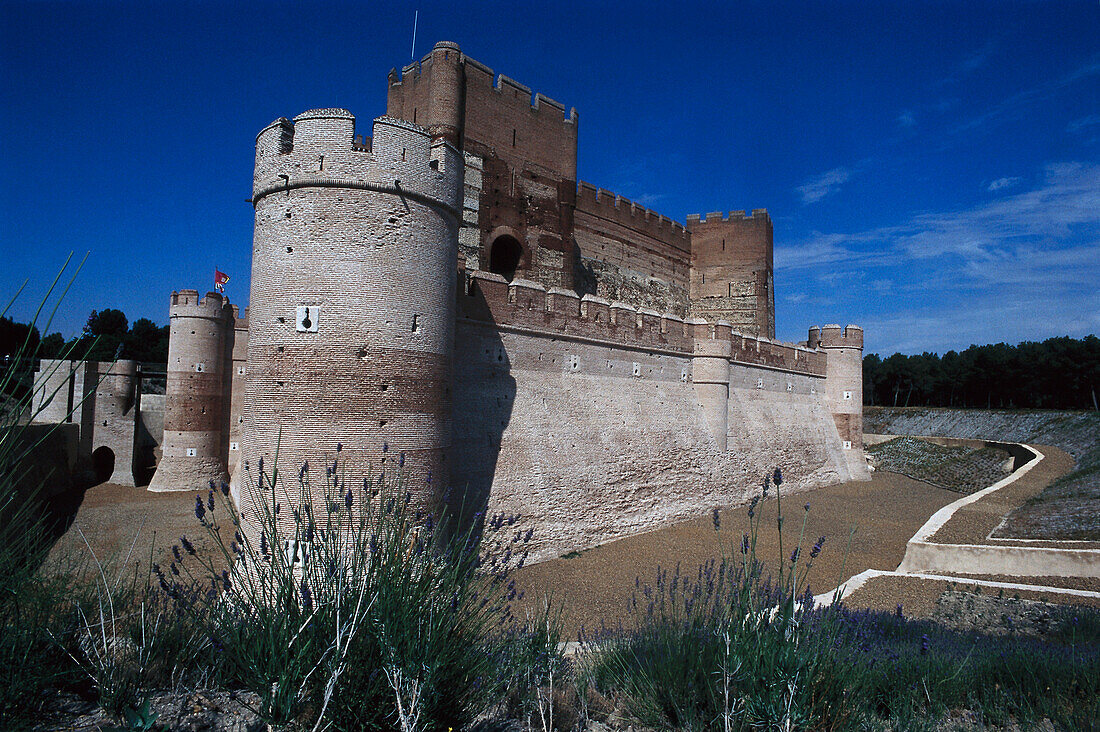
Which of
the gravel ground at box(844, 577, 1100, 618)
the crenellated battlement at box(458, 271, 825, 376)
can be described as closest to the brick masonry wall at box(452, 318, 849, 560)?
the crenellated battlement at box(458, 271, 825, 376)

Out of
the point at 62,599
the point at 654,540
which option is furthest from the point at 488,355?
the point at 62,599

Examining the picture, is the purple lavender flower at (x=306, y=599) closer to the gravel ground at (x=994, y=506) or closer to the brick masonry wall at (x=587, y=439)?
the brick masonry wall at (x=587, y=439)

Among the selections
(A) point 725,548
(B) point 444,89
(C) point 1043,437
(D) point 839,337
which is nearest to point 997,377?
(C) point 1043,437

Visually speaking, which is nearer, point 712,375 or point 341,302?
point 341,302

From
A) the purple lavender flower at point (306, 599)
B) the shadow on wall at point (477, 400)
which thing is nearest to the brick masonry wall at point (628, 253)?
the shadow on wall at point (477, 400)

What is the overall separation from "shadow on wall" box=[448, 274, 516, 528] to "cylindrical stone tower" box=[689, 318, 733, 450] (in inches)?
274

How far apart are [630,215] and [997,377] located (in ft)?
150

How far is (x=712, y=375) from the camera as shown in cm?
1603

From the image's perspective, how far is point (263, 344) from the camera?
7961 mm

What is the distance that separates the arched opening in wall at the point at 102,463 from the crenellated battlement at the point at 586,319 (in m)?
19.3

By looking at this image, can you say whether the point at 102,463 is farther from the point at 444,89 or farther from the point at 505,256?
the point at 444,89

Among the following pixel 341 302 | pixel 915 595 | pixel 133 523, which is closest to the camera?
pixel 341 302

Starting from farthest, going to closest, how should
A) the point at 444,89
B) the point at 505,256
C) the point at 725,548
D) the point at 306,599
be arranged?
the point at 505,256, the point at 444,89, the point at 725,548, the point at 306,599

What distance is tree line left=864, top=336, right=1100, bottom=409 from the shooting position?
4375 cm
